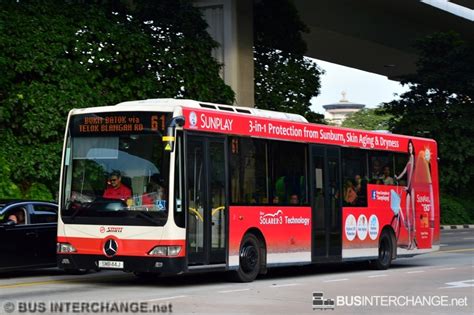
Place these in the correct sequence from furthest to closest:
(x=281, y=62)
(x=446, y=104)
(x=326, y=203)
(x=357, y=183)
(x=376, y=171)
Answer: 1. (x=446, y=104)
2. (x=281, y=62)
3. (x=376, y=171)
4. (x=357, y=183)
5. (x=326, y=203)

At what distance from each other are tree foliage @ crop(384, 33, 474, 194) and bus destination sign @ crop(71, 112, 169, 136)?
36.6 metres

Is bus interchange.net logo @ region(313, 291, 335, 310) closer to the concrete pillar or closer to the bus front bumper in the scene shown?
the bus front bumper

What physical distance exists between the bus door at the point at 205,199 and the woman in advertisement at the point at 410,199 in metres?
7.21

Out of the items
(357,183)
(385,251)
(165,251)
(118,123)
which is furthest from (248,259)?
(385,251)

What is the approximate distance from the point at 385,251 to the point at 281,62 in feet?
62.1

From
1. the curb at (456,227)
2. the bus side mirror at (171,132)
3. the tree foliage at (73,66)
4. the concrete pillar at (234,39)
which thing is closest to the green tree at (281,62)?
the concrete pillar at (234,39)

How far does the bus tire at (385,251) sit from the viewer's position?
21.7m

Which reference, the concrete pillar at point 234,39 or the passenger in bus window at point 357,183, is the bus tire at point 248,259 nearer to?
the passenger in bus window at point 357,183

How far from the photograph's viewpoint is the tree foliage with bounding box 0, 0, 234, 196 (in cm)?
2661

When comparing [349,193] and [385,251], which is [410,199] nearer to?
[385,251]

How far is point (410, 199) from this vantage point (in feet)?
74.8

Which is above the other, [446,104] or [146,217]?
[446,104]

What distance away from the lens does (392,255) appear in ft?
72.4

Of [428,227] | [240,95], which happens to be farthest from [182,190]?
[240,95]
